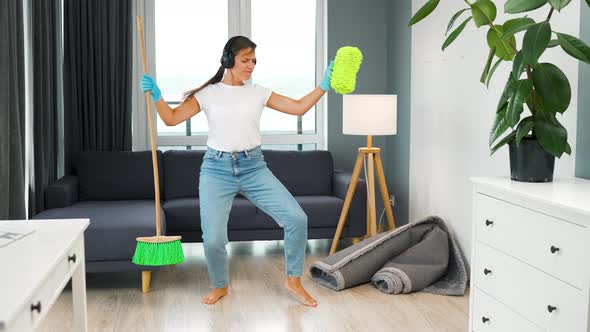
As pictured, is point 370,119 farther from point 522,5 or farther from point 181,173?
point 522,5

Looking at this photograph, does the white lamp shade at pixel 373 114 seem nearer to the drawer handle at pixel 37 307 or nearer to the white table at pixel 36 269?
the white table at pixel 36 269

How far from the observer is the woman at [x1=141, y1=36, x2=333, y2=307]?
4.04 metres

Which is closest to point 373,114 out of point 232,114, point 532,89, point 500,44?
point 232,114

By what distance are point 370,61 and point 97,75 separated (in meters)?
2.09

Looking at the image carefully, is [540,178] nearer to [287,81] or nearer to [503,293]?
[503,293]

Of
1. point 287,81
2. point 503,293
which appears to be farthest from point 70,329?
point 287,81

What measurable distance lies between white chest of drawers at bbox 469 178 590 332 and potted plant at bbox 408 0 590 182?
0.11m

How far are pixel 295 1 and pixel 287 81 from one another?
0.64 m

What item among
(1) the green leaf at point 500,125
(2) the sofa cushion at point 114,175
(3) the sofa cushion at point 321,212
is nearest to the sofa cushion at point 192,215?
(3) the sofa cushion at point 321,212

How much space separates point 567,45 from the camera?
8.96ft

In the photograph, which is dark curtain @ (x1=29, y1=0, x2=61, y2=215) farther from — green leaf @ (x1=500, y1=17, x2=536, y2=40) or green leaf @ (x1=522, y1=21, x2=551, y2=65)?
green leaf @ (x1=522, y1=21, x2=551, y2=65)

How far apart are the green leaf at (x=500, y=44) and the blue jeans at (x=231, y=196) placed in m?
1.47

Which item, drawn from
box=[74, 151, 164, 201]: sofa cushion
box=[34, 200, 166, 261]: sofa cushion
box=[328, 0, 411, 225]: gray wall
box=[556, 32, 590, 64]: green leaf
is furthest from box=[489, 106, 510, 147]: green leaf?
box=[74, 151, 164, 201]: sofa cushion

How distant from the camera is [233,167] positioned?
4.05 m
